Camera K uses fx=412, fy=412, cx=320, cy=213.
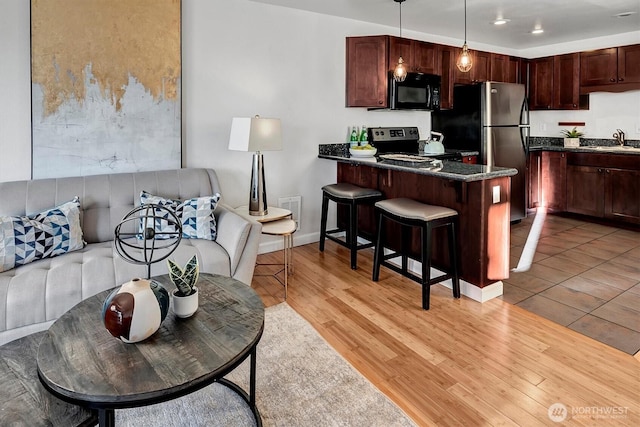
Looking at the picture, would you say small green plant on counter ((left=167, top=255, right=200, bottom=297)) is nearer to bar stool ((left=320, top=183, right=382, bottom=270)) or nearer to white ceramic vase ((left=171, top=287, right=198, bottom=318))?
white ceramic vase ((left=171, top=287, right=198, bottom=318))

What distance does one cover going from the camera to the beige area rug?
1771 mm

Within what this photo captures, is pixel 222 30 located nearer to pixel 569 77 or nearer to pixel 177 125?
pixel 177 125

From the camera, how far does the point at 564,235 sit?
465 cm

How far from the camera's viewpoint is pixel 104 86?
3084 millimetres

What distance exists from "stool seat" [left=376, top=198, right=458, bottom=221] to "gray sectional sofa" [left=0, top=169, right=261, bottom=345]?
101 cm

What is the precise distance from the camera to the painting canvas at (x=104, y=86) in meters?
2.88

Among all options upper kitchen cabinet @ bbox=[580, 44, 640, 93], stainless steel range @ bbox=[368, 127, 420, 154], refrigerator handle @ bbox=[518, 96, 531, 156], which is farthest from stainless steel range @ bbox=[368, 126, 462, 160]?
upper kitchen cabinet @ bbox=[580, 44, 640, 93]

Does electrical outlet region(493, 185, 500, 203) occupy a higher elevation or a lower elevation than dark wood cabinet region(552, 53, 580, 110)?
lower

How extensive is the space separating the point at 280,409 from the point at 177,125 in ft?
7.97

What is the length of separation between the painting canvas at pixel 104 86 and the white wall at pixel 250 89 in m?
0.11

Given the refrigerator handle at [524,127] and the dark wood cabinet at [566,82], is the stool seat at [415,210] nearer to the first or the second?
the refrigerator handle at [524,127]

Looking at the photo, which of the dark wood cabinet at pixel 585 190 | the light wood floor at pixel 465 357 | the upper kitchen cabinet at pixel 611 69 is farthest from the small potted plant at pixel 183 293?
the upper kitchen cabinet at pixel 611 69

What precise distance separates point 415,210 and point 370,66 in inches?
82.4

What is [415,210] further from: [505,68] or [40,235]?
[505,68]
